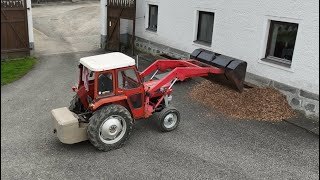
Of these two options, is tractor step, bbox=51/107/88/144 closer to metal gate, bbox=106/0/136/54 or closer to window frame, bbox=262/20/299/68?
window frame, bbox=262/20/299/68

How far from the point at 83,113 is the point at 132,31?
11.1 meters

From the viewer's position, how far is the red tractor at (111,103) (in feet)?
24.4

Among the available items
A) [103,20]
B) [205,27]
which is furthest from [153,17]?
[205,27]

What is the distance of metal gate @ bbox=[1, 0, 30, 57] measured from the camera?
620 inches

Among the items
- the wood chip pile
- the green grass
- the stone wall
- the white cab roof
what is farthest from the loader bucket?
the green grass

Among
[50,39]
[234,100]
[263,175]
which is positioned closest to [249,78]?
[234,100]

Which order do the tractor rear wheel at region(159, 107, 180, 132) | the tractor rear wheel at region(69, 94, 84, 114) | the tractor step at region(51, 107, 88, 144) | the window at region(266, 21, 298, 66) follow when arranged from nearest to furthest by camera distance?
the tractor step at region(51, 107, 88, 144), the tractor rear wheel at region(69, 94, 84, 114), the tractor rear wheel at region(159, 107, 180, 132), the window at region(266, 21, 298, 66)

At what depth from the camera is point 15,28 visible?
16.1 meters

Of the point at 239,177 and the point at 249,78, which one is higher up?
the point at 249,78

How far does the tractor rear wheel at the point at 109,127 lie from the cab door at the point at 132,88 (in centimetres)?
45

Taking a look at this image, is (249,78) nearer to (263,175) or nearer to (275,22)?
(275,22)

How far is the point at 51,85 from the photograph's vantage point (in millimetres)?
12789

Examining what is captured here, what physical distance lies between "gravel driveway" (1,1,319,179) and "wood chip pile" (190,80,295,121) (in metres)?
0.47

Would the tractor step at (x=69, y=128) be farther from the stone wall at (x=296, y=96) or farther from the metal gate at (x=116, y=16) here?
the metal gate at (x=116, y=16)
